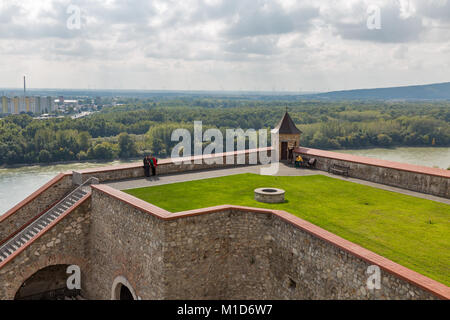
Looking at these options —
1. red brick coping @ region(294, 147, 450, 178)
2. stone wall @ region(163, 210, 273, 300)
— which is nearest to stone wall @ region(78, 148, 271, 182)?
red brick coping @ region(294, 147, 450, 178)

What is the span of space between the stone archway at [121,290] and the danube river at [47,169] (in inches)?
1154

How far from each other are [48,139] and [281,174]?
59.8 m

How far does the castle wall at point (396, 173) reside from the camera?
1188 cm

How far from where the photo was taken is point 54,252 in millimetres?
12305

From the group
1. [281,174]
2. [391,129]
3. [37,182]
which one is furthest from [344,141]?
[281,174]

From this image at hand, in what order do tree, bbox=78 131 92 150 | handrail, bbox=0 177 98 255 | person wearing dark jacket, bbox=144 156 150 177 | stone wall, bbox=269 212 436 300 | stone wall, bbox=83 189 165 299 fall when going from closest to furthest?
stone wall, bbox=269 212 436 300, stone wall, bbox=83 189 165 299, handrail, bbox=0 177 98 255, person wearing dark jacket, bbox=144 156 150 177, tree, bbox=78 131 92 150

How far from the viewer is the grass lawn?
8156 mm

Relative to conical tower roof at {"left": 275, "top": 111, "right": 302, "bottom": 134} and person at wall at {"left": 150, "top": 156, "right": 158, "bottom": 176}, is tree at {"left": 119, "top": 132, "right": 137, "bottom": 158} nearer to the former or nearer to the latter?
conical tower roof at {"left": 275, "top": 111, "right": 302, "bottom": 134}

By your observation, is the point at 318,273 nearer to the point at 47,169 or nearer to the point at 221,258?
the point at 221,258

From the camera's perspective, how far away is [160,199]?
1159 centimetres

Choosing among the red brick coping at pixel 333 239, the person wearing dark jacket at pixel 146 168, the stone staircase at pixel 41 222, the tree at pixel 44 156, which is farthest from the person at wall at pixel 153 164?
the tree at pixel 44 156

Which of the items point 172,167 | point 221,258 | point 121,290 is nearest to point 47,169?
point 172,167

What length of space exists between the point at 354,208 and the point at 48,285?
1013 centimetres

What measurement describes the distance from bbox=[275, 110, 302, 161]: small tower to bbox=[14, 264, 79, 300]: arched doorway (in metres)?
9.42
